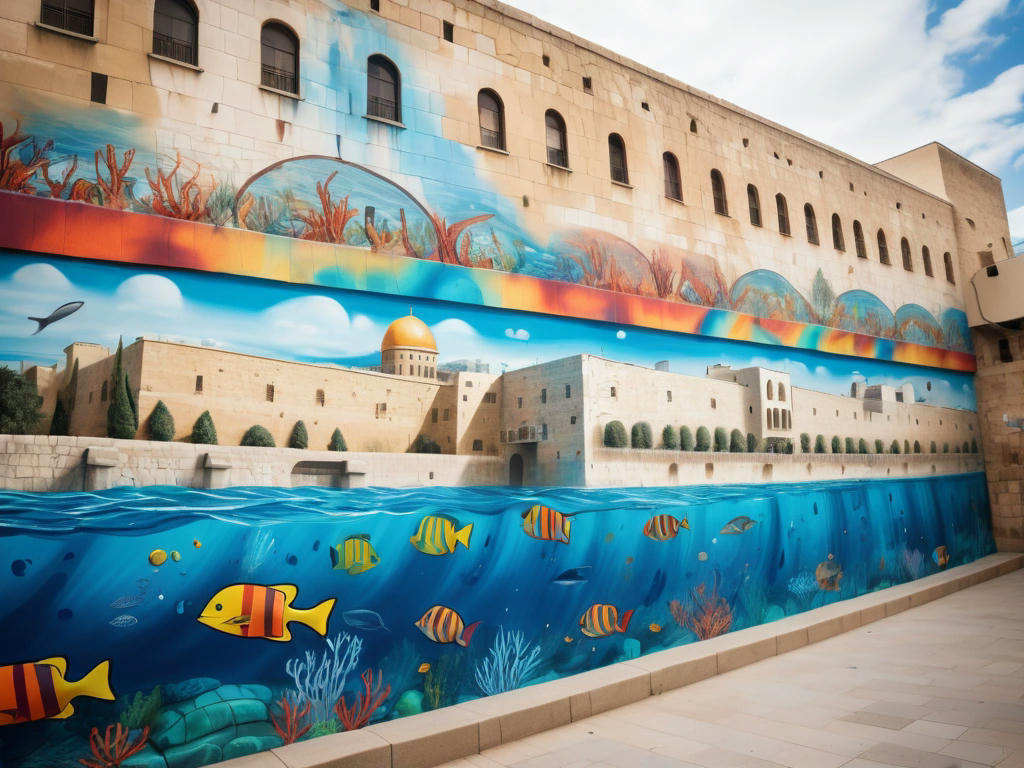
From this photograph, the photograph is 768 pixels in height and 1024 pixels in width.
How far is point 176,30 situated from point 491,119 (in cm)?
272

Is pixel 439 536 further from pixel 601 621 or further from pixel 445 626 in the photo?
pixel 601 621

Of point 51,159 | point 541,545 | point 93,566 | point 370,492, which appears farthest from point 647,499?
point 51,159

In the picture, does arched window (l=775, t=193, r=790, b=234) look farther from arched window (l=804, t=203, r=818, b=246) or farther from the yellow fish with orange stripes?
the yellow fish with orange stripes

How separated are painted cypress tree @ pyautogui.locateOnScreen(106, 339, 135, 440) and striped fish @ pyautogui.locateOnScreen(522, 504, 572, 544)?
3037 mm

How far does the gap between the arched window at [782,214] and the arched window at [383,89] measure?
5.62 metres

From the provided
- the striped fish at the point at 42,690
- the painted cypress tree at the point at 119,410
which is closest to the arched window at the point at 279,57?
the painted cypress tree at the point at 119,410

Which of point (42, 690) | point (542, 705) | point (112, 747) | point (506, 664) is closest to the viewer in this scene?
point (42, 690)

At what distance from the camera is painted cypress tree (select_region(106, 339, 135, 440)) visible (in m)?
4.20

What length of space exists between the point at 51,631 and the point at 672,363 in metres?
5.87

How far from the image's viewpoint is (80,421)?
412 cm

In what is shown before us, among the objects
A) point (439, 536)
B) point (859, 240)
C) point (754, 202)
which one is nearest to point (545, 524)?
point (439, 536)

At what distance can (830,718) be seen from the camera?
4.92 m

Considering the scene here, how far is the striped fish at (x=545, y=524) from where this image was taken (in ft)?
18.9

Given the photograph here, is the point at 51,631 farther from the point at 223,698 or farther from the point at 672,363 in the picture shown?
the point at 672,363
